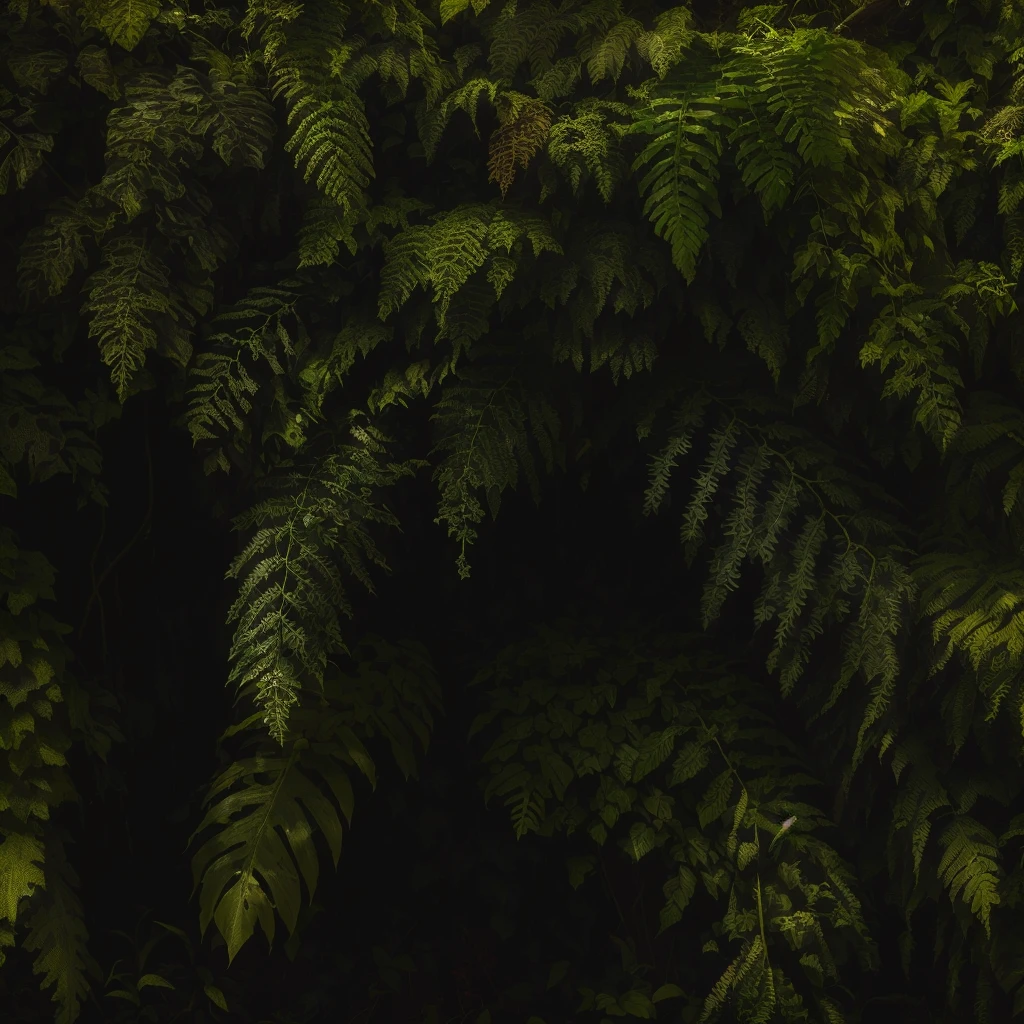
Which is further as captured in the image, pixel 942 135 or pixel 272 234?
pixel 272 234

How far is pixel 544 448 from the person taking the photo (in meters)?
2.76

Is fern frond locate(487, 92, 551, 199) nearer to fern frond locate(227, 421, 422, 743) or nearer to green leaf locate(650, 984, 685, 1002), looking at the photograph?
fern frond locate(227, 421, 422, 743)

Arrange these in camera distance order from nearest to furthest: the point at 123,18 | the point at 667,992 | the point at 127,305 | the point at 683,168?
the point at 683,168
the point at 127,305
the point at 123,18
the point at 667,992

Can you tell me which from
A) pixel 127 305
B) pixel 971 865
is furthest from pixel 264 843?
pixel 971 865

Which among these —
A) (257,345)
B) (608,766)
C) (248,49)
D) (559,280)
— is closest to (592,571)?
(608,766)

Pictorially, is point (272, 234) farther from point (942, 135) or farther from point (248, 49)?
point (942, 135)

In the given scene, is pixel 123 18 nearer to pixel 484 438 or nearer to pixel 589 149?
pixel 589 149

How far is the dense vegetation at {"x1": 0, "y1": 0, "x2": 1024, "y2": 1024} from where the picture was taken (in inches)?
101

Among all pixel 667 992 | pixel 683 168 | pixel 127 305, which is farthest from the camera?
pixel 667 992

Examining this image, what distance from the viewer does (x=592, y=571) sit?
3.37 metres

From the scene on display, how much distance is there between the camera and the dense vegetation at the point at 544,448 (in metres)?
2.56

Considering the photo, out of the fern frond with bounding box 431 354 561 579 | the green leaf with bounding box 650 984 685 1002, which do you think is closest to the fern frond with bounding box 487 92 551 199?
the fern frond with bounding box 431 354 561 579

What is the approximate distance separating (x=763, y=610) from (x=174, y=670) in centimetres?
181

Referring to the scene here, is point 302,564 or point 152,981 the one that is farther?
point 152,981
